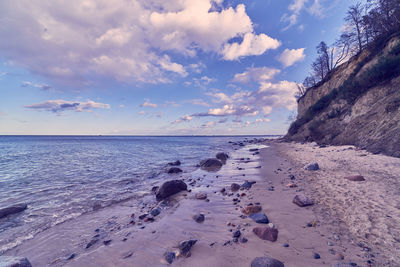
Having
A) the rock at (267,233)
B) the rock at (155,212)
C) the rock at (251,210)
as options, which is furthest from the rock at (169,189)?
the rock at (267,233)

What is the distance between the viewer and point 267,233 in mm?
3922

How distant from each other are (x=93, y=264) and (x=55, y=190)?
8653 mm

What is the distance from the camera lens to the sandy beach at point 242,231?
10.9 feet

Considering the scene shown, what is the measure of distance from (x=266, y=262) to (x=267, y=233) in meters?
1.04

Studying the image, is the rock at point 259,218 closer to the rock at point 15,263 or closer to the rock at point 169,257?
the rock at point 169,257

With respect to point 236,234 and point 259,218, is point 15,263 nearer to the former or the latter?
point 236,234

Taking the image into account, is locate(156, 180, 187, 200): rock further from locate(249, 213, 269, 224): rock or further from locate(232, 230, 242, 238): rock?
locate(232, 230, 242, 238): rock

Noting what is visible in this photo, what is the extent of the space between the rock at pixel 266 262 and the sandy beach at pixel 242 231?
20 cm

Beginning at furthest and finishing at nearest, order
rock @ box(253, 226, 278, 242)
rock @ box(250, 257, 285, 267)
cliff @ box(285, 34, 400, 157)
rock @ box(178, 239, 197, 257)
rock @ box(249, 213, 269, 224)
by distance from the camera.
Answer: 1. cliff @ box(285, 34, 400, 157)
2. rock @ box(249, 213, 269, 224)
3. rock @ box(253, 226, 278, 242)
4. rock @ box(178, 239, 197, 257)
5. rock @ box(250, 257, 285, 267)

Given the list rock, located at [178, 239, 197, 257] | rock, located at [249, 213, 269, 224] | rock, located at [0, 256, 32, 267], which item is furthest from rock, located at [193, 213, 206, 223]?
rock, located at [0, 256, 32, 267]

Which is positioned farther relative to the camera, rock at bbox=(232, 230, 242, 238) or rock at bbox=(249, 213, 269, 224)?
rock at bbox=(249, 213, 269, 224)

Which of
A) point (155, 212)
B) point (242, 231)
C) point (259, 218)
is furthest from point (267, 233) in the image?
point (155, 212)

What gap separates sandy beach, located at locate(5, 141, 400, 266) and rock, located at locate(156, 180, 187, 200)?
2.10 feet

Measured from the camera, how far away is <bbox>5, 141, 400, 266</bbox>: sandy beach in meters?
3.32
